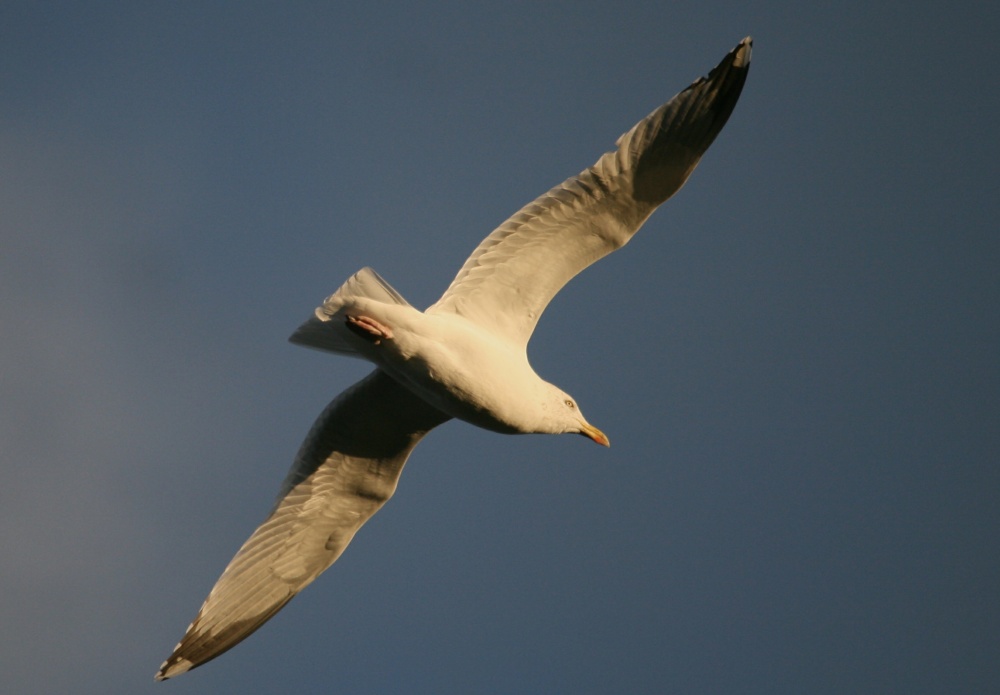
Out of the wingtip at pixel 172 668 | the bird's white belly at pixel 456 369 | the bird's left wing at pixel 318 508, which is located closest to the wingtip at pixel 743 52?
the bird's white belly at pixel 456 369

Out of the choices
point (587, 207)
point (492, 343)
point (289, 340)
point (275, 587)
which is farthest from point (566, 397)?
point (275, 587)

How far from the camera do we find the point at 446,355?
26.9 ft

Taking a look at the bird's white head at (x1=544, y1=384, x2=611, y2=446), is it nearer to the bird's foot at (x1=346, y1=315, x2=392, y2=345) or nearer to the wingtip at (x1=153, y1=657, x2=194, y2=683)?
the bird's foot at (x1=346, y1=315, x2=392, y2=345)

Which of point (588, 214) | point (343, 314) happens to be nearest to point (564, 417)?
point (588, 214)

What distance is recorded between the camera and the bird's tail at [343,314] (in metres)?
8.08

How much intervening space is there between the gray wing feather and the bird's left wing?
97 centimetres

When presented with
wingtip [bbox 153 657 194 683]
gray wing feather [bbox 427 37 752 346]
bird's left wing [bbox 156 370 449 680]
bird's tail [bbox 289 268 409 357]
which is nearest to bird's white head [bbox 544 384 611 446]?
gray wing feather [bbox 427 37 752 346]

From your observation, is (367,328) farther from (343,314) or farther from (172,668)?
(172,668)

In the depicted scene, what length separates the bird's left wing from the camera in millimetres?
9211

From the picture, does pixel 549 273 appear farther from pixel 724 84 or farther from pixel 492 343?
pixel 724 84

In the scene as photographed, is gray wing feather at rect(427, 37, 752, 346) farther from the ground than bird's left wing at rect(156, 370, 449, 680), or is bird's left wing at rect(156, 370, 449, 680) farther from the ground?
gray wing feather at rect(427, 37, 752, 346)

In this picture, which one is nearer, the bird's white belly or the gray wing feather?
the bird's white belly

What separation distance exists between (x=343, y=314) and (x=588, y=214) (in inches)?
71.4

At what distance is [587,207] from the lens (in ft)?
28.1
